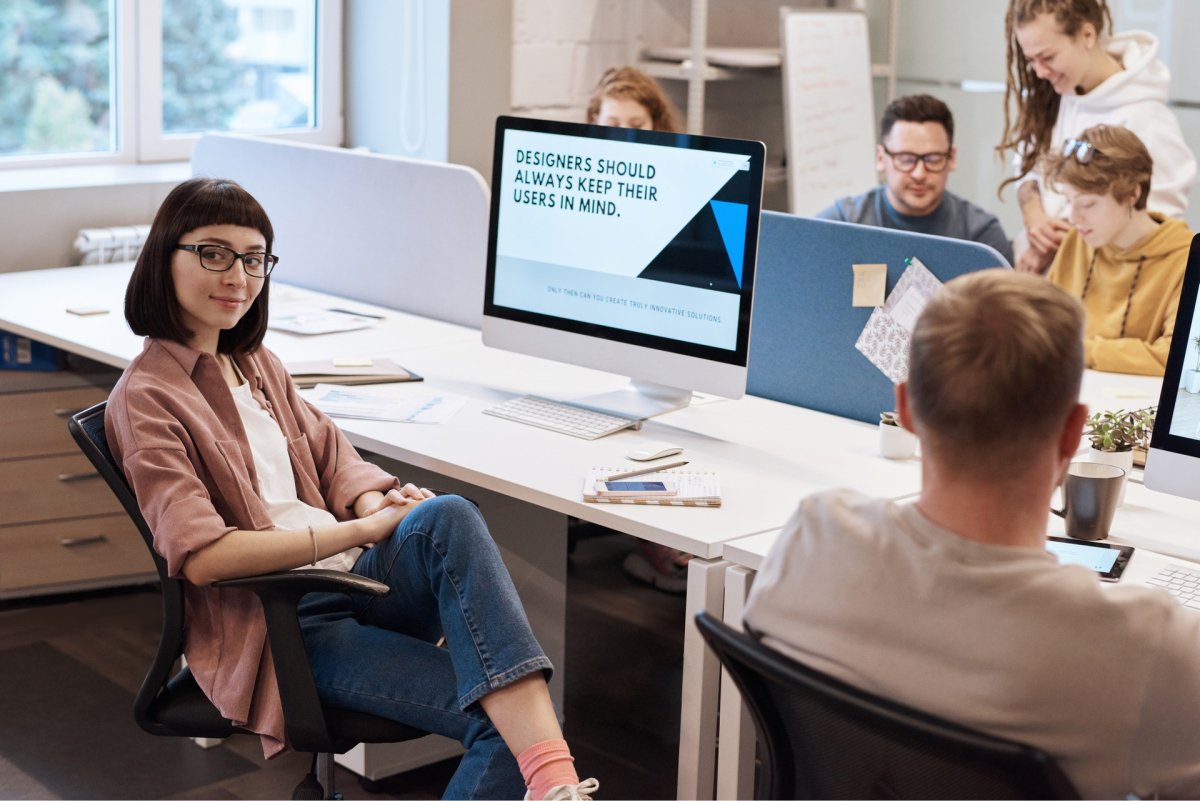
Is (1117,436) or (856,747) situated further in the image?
(1117,436)

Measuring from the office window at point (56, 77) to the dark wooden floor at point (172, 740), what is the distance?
1331mm

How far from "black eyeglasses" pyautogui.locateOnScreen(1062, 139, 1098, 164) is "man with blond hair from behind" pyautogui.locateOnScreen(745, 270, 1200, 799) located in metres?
1.87

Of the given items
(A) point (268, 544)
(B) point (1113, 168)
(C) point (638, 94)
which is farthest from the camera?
(C) point (638, 94)

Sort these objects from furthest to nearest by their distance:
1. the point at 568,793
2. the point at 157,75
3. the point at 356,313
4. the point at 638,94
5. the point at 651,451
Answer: the point at 157,75, the point at 638,94, the point at 356,313, the point at 651,451, the point at 568,793

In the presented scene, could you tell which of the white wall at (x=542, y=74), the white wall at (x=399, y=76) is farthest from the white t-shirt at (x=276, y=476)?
the white wall at (x=399, y=76)

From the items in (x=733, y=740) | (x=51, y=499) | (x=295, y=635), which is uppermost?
(x=295, y=635)

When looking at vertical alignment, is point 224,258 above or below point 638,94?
below

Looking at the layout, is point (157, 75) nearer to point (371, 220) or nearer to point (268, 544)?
point (371, 220)

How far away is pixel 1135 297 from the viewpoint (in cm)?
288

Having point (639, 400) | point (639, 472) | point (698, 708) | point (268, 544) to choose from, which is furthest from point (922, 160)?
point (268, 544)

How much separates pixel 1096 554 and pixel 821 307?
80 centimetres

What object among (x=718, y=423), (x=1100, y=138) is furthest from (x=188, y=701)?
(x=1100, y=138)

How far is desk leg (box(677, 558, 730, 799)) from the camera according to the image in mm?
1877

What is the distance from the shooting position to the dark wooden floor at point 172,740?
2.52 metres
